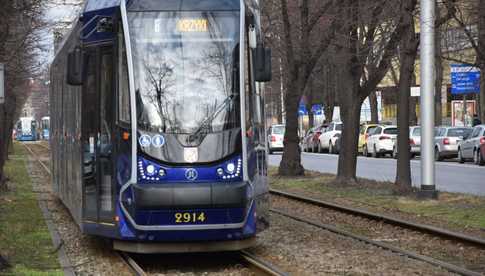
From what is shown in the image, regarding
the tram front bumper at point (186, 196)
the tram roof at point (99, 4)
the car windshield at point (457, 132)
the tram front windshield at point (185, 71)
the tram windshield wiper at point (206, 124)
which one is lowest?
the tram front bumper at point (186, 196)

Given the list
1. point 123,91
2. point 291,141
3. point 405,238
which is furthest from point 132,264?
A: point 291,141

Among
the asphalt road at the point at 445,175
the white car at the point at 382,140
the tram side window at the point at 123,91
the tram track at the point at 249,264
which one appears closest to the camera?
the tram track at the point at 249,264

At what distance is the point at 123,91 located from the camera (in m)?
11.2

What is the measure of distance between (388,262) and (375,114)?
49.0 meters

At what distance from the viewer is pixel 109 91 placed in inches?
456

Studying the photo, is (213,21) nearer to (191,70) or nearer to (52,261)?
(191,70)

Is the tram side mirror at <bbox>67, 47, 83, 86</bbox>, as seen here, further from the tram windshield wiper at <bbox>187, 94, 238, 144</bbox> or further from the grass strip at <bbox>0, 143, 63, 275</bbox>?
the grass strip at <bbox>0, 143, 63, 275</bbox>

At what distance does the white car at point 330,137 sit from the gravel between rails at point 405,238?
3288 centimetres

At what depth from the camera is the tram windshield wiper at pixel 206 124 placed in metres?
11.0

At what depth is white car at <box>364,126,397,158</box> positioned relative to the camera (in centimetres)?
4519

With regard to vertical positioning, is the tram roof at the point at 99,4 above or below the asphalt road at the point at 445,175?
above

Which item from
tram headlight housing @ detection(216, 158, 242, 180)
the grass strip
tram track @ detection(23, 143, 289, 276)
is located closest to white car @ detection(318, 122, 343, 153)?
the grass strip

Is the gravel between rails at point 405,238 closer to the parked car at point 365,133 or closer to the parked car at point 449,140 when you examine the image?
the parked car at point 449,140

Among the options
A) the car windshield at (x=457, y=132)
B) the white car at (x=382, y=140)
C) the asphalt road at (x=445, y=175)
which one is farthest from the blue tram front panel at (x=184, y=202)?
the white car at (x=382, y=140)
